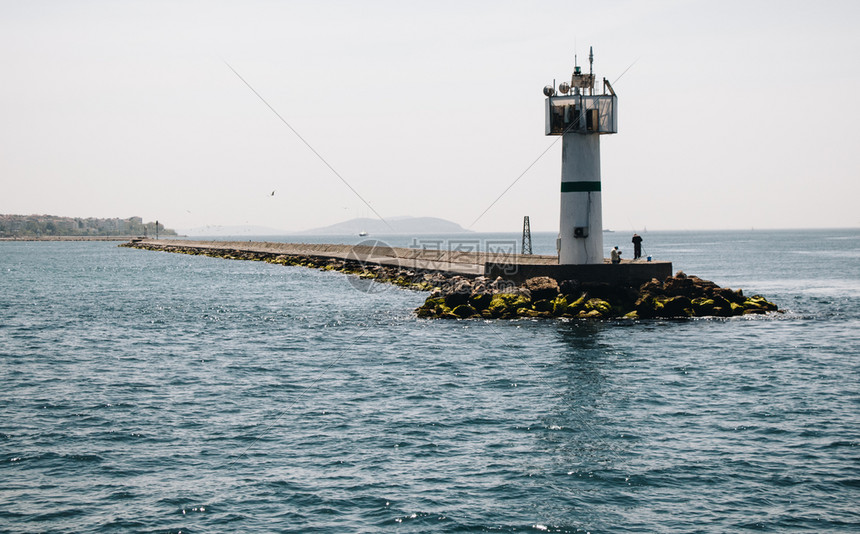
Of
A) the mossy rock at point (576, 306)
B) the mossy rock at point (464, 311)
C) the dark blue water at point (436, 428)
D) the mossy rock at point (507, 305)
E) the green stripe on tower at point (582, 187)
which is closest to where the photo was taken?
the dark blue water at point (436, 428)

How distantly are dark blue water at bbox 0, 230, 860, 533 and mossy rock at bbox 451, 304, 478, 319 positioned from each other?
84.5 inches

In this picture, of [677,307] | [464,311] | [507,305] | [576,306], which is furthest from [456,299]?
[677,307]

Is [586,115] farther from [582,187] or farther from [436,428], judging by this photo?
[436,428]

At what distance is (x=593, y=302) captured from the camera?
31.5 meters

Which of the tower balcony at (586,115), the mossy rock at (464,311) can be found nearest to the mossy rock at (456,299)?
the mossy rock at (464,311)

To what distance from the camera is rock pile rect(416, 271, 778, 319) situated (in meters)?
31.6

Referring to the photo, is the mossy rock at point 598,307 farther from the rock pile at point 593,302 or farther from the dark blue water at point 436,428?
the dark blue water at point 436,428

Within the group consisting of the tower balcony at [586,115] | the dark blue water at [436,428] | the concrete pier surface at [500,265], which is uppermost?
the tower balcony at [586,115]

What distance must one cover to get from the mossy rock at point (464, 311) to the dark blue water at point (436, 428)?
215cm

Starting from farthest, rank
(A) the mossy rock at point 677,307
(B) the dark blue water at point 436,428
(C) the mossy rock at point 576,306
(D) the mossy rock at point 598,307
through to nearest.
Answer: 1. (A) the mossy rock at point 677,307
2. (C) the mossy rock at point 576,306
3. (D) the mossy rock at point 598,307
4. (B) the dark blue water at point 436,428

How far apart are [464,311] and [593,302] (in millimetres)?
→ 5388

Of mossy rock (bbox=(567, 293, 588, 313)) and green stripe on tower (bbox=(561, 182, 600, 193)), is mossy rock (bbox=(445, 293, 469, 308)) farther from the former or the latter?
green stripe on tower (bbox=(561, 182, 600, 193))

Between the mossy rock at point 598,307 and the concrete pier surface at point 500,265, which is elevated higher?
the concrete pier surface at point 500,265

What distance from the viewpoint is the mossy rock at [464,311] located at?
1282 inches
